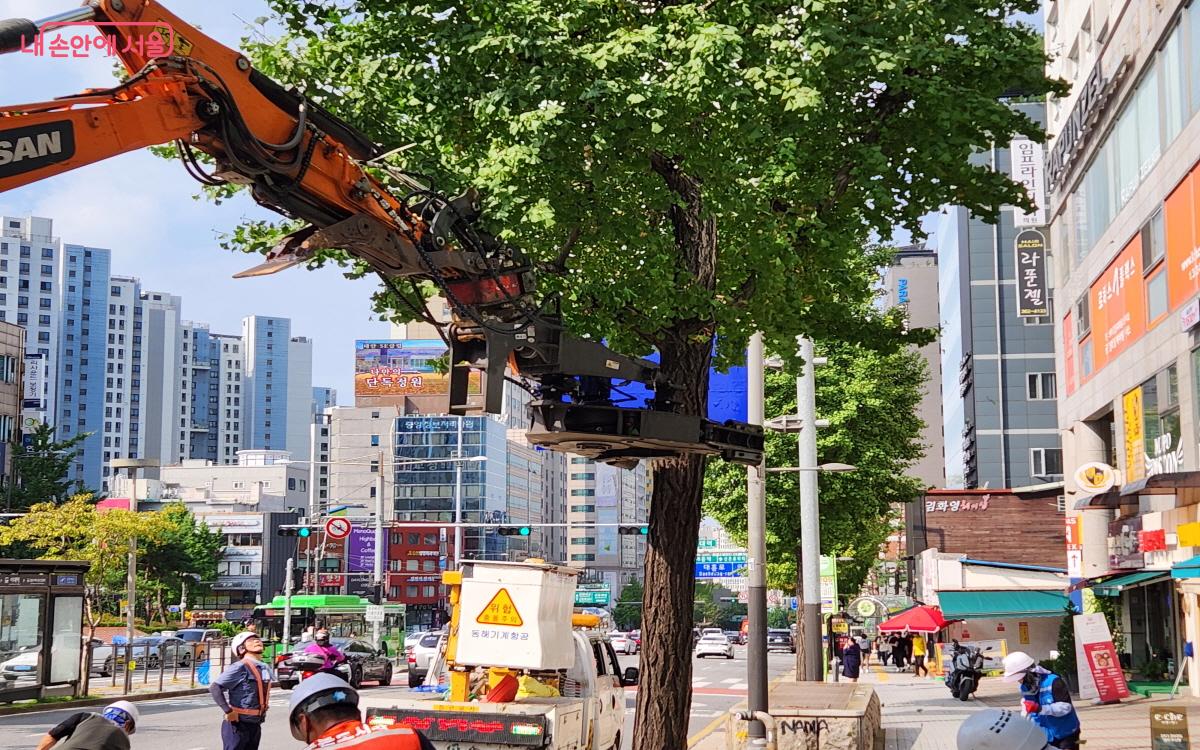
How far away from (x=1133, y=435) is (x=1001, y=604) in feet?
30.8

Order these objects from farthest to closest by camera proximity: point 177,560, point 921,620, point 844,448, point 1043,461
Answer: point 177,560, point 1043,461, point 921,620, point 844,448

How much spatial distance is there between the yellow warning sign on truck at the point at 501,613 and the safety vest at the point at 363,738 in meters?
8.85

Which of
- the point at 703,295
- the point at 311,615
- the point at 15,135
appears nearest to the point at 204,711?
the point at 703,295

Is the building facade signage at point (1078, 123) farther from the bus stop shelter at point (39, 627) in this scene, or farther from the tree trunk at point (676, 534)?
the bus stop shelter at point (39, 627)

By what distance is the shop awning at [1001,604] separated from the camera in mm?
39438

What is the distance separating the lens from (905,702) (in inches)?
1326

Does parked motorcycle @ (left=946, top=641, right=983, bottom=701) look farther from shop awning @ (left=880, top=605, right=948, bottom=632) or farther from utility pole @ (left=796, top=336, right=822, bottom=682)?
shop awning @ (left=880, top=605, right=948, bottom=632)

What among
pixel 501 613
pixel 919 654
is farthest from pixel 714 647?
pixel 501 613

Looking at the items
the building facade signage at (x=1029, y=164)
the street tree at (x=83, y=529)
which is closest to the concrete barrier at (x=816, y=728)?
the street tree at (x=83, y=529)

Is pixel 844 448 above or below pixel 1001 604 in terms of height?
above

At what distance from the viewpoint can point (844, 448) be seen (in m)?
36.6

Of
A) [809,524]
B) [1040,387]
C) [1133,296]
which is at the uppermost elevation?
[1040,387]

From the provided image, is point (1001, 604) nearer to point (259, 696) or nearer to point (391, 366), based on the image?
point (259, 696)

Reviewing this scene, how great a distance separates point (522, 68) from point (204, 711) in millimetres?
20079
